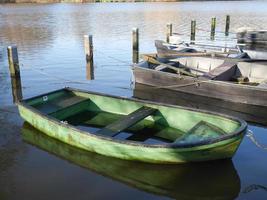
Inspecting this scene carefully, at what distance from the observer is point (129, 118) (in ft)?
29.9

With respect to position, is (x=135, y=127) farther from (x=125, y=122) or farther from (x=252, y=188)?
(x=252, y=188)

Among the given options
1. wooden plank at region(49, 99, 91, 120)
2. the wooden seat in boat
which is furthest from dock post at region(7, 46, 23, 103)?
the wooden seat in boat

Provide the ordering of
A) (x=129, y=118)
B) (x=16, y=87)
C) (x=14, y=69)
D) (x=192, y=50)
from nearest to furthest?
(x=129, y=118), (x=16, y=87), (x=14, y=69), (x=192, y=50)

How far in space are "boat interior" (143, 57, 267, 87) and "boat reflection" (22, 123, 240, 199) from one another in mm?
5725

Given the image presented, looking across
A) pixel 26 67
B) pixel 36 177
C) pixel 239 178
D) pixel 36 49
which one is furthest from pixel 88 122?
pixel 36 49

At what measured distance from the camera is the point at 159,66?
1473cm

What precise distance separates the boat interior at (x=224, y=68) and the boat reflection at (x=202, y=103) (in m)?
0.92

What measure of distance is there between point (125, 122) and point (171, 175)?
6.64 ft

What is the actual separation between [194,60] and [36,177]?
9.90 m

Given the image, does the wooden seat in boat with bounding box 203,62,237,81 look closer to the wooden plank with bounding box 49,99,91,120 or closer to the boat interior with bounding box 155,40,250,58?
the boat interior with bounding box 155,40,250,58

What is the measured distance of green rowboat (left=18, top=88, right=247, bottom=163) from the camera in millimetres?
7430

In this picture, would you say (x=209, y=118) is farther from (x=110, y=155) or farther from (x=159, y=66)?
(x=159, y=66)

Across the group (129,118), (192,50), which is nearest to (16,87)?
(129,118)

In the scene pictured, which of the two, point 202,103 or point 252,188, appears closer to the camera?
point 252,188
